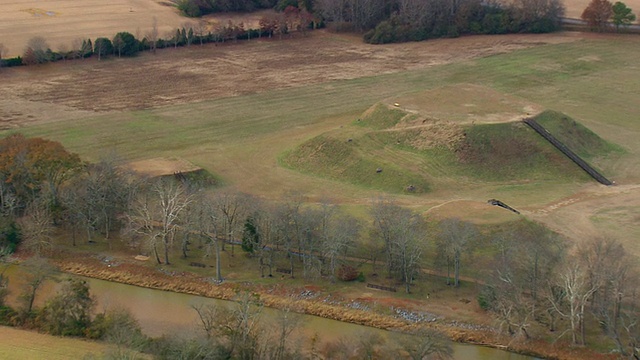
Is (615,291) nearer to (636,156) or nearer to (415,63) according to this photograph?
(636,156)

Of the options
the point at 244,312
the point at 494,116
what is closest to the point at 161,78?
the point at 494,116

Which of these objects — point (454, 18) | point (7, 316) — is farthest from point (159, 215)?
point (454, 18)

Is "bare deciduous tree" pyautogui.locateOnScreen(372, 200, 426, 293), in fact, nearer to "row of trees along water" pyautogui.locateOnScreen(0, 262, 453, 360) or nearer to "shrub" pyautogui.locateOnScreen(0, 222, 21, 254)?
"row of trees along water" pyautogui.locateOnScreen(0, 262, 453, 360)

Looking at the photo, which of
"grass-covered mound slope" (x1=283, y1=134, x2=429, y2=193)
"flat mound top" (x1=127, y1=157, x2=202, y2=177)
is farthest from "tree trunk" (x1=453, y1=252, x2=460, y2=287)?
"flat mound top" (x1=127, y1=157, x2=202, y2=177)

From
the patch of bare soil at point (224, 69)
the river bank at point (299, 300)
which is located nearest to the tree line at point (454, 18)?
the patch of bare soil at point (224, 69)

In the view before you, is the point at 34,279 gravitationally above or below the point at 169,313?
above

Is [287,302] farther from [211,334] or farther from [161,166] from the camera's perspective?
[161,166]
